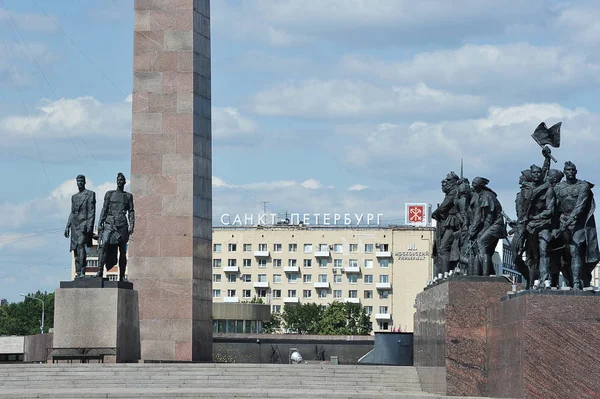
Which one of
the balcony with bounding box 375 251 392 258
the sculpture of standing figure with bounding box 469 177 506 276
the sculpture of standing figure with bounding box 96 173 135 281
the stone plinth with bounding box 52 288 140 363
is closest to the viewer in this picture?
the sculpture of standing figure with bounding box 469 177 506 276

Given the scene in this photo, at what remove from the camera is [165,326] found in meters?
36.0

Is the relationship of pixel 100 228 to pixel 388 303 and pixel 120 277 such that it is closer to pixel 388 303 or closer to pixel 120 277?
pixel 120 277

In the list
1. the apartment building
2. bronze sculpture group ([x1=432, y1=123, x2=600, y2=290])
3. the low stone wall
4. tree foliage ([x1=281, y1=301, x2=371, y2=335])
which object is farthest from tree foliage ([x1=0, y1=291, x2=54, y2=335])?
bronze sculpture group ([x1=432, y1=123, x2=600, y2=290])

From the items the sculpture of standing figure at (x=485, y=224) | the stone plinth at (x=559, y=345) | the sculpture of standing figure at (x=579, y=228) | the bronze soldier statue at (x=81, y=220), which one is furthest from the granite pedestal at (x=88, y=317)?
the sculpture of standing figure at (x=579, y=228)

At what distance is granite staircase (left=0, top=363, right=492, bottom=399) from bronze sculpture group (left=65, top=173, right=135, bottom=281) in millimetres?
3674

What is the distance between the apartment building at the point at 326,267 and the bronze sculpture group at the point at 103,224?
88.7m

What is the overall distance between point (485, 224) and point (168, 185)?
11802 mm

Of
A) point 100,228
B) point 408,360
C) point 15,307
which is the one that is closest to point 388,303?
point 15,307

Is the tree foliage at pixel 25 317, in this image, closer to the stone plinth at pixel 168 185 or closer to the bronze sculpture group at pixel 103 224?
the stone plinth at pixel 168 185

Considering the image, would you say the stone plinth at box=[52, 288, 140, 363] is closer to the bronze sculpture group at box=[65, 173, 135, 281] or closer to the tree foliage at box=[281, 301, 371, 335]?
the bronze sculpture group at box=[65, 173, 135, 281]

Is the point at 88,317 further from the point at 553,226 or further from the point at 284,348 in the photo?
the point at 284,348

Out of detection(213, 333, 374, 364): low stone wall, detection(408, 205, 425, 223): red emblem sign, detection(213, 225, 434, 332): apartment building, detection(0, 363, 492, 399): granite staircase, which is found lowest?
detection(0, 363, 492, 399): granite staircase

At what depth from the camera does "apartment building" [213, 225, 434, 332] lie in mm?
120250

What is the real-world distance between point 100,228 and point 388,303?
3607 inches
